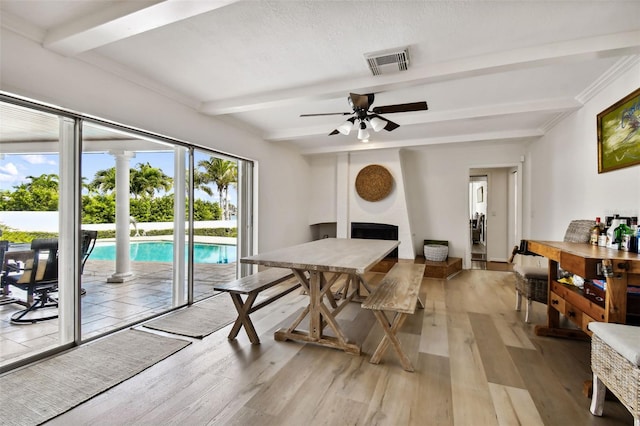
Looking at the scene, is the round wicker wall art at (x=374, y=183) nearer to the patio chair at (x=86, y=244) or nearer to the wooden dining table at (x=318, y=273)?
the wooden dining table at (x=318, y=273)

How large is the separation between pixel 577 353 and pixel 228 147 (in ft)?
13.8

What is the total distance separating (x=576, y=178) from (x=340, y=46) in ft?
10.2

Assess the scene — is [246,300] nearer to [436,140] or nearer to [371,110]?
[371,110]

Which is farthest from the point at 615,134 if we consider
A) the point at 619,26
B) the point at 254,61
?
the point at 254,61

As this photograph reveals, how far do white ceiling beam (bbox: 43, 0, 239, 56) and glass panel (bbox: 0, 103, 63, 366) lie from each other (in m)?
0.58

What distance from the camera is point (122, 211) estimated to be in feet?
10.3

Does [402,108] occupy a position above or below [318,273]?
above

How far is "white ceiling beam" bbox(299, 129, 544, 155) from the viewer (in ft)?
14.0

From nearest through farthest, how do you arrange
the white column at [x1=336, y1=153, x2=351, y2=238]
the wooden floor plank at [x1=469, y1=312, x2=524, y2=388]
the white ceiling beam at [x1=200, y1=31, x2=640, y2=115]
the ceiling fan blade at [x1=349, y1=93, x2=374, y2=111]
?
the wooden floor plank at [x1=469, y1=312, x2=524, y2=388]
the white ceiling beam at [x1=200, y1=31, x2=640, y2=115]
the ceiling fan blade at [x1=349, y1=93, x2=374, y2=111]
the white column at [x1=336, y1=153, x2=351, y2=238]

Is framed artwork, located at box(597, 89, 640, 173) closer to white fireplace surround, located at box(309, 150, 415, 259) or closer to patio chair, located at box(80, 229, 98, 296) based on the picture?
white fireplace surround, located at box(309, 150, 415, 259)

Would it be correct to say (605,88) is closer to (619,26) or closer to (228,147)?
(619,26)

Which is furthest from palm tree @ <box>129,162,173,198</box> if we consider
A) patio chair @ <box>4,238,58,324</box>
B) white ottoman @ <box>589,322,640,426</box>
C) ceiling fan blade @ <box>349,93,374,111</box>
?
white ottoman @ <box>589,322,640,426</box>

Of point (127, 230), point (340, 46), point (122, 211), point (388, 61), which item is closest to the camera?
point (340, 46)

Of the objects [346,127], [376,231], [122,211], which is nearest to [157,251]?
[122,211]
